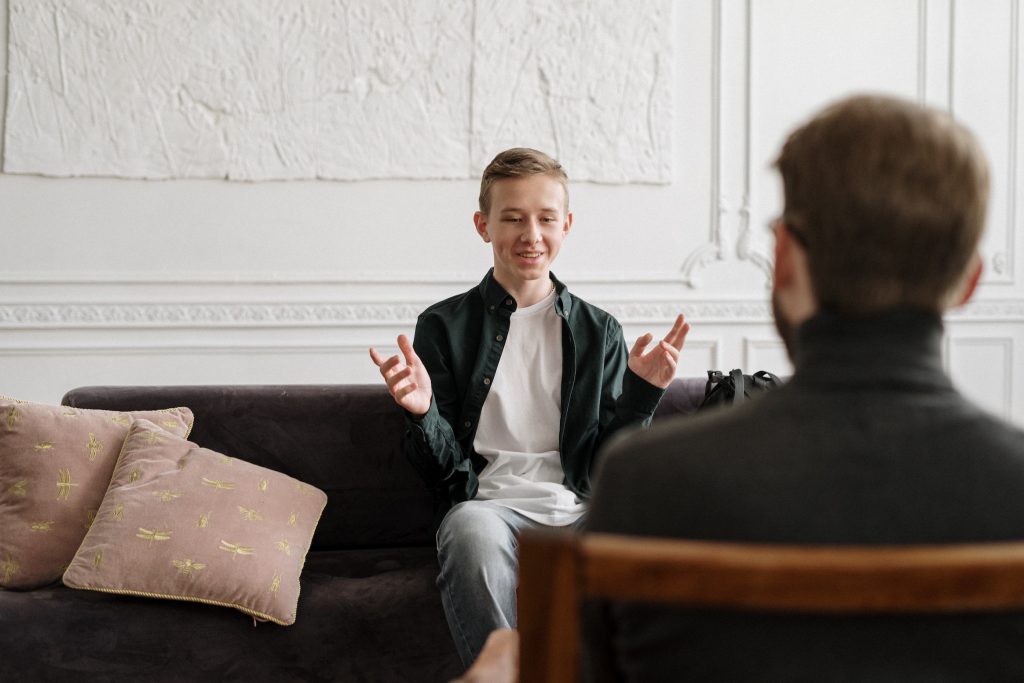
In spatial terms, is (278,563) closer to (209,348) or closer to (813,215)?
(813,215)

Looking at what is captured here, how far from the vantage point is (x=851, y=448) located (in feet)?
2.13

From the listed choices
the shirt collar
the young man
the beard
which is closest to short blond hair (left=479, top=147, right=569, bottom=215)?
the young man

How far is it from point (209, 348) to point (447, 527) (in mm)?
2043

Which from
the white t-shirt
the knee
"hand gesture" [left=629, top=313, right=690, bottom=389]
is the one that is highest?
"hand gesture" [left=629, top=313, right=690, bottom=389]

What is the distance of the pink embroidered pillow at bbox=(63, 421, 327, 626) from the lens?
1777 millimetres

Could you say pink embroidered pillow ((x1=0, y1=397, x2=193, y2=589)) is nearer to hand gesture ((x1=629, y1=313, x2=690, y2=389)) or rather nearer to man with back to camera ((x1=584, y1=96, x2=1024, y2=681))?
hand gesture ((x1=629, y1=313, x2=690, y2=389))

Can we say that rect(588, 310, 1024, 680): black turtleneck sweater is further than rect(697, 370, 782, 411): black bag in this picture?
No

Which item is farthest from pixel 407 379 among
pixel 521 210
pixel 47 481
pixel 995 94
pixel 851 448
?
pixel 995 94

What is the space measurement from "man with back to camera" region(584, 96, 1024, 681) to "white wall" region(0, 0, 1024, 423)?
2958mm

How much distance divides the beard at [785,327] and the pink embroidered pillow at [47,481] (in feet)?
5.41

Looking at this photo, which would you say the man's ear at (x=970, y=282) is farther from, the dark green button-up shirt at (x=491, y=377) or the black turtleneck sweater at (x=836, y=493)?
the dark green button-up shirt at (x=491, y=377)

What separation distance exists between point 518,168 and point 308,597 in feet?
3.39

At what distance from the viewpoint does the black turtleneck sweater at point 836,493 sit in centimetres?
62

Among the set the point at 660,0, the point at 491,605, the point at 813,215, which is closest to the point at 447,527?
the point at 491,605
